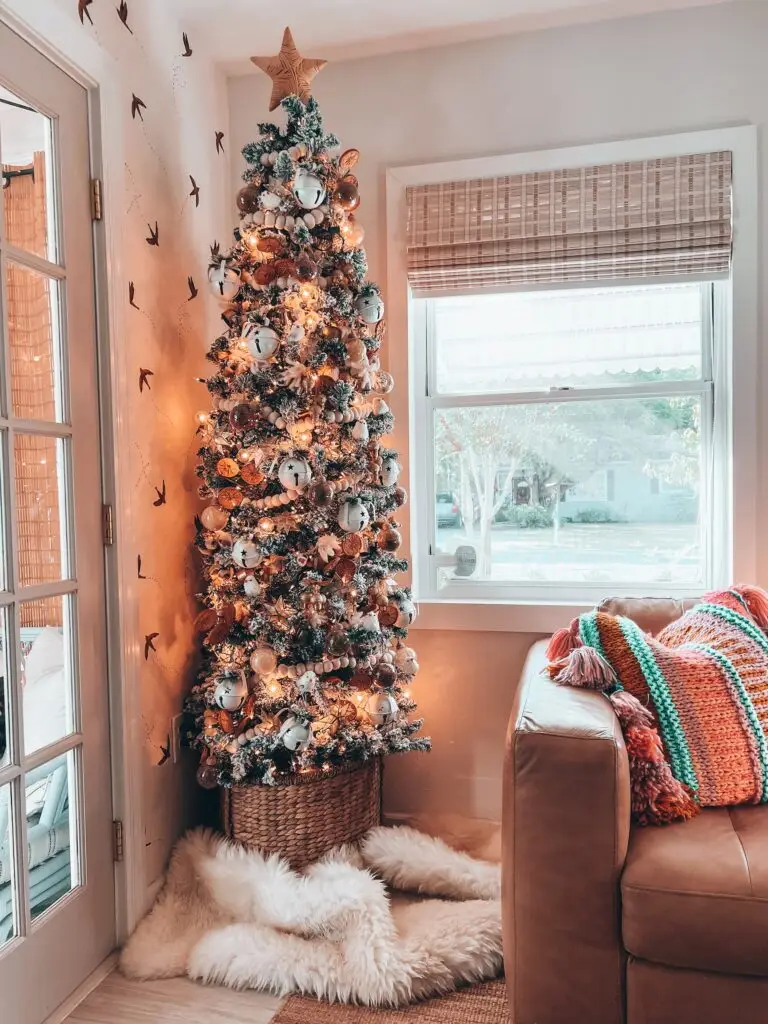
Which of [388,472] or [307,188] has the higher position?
[307,188]

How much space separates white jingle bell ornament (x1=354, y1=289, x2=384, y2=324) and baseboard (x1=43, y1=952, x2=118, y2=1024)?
1793mm

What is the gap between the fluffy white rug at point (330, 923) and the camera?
5.77ft

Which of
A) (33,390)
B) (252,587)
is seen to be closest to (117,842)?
(252,587)

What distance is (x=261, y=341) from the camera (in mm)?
1916

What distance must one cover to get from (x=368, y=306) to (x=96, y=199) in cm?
73

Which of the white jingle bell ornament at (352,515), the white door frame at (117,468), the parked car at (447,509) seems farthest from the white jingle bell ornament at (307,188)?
the parked car at (447,509)

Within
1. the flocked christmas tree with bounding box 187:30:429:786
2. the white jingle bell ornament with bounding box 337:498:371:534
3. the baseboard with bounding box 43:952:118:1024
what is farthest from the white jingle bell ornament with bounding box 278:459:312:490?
the baseboard with bounding box 43:952:118:1024

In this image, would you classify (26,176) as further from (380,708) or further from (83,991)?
(83,991)

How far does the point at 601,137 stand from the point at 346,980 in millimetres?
2474

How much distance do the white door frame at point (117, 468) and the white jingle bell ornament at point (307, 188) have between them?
0.46 m

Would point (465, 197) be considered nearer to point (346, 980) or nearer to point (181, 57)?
point (181, 57)

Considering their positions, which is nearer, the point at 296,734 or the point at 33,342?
the point at 33,342

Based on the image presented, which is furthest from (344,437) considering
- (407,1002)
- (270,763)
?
(407,1002)

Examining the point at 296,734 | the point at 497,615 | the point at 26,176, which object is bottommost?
the point at 296,734
